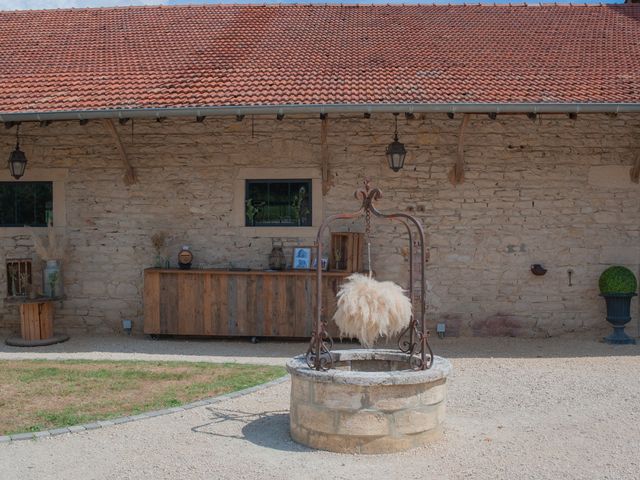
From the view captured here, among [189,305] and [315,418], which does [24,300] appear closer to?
[189,305]

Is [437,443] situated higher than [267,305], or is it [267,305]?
[267,305]

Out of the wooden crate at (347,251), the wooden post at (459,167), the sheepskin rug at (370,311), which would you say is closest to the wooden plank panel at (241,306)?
the wooden crate at (347,251)

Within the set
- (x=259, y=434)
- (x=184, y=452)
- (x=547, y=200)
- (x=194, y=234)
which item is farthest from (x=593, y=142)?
(x=184, y=452)

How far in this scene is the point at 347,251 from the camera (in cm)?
975

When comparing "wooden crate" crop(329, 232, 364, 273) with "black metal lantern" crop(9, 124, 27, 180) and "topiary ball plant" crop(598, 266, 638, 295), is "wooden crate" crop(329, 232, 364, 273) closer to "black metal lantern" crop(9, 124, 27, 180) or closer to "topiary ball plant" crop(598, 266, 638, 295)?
"topiary ball plant" crop(598, 266, 638, 295)

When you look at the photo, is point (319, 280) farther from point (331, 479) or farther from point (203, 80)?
point (203, 80)

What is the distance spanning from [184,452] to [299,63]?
22.5ft

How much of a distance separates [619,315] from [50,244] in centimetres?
764

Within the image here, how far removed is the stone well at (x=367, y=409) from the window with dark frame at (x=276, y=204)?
16.7 ft

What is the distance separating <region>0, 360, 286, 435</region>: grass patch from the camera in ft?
19.6

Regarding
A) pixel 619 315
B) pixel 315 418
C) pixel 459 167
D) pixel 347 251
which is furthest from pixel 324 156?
pixel 315 418

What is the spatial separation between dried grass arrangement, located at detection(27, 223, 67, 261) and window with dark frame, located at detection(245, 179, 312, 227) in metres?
2.59

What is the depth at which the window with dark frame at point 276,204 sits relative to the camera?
1014cm

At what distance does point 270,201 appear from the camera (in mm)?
10195
